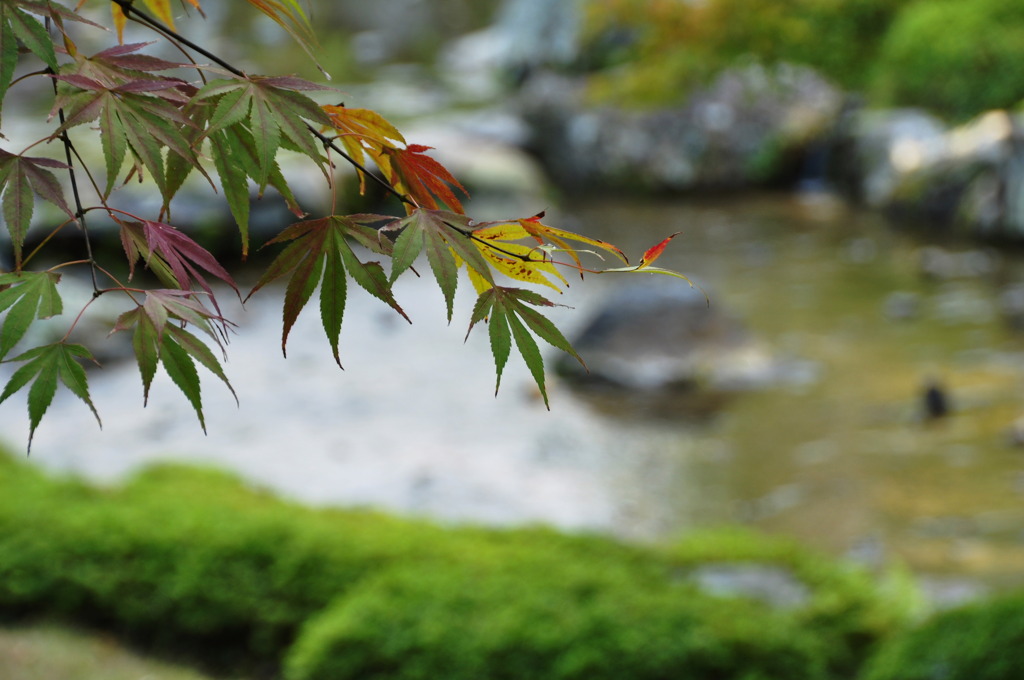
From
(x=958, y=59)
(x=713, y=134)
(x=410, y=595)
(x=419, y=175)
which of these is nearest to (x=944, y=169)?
(x=958, y=59)

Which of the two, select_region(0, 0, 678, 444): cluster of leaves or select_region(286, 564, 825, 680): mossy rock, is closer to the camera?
select_region(0, 0, 678, 444): cluster of leaves

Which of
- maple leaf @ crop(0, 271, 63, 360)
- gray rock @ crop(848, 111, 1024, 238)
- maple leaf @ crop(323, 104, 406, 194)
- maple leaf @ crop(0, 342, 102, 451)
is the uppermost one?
gray rock @ crop(848, 111, 1024, 238)

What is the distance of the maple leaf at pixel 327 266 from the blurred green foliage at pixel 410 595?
74.9 inches

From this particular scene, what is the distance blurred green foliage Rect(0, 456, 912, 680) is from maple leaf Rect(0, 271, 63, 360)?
1.95 m

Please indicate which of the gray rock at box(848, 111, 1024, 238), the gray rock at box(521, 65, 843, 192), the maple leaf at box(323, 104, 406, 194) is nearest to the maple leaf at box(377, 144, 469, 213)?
the maple leaf at box(323, 104, 406, 194)

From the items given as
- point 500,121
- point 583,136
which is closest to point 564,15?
point 500,121

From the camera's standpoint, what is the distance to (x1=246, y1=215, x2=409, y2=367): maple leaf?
3.13 ft

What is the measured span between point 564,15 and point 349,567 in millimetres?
13855

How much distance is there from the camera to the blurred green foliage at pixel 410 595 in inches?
106

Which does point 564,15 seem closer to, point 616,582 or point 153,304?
point 616,582

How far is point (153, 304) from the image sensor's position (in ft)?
3.18

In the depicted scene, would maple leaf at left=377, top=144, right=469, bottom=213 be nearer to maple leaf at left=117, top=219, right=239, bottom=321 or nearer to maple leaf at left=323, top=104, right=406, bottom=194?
maple leaf at left=323, top=104, right=406, bottom=194

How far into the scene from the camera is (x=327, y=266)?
0.97 m

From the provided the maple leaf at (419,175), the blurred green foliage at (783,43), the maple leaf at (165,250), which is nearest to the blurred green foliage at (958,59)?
the blurred green foliage at (783,43)
